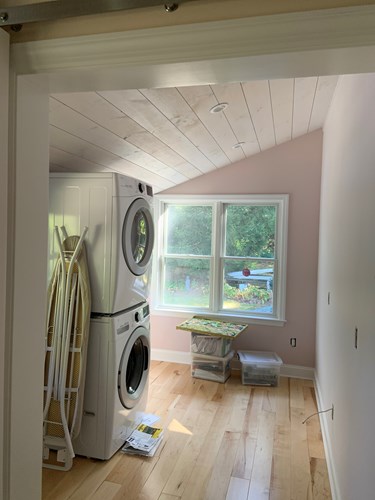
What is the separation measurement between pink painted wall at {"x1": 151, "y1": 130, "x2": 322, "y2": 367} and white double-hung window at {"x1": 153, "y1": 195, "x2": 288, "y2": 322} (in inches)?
3.9

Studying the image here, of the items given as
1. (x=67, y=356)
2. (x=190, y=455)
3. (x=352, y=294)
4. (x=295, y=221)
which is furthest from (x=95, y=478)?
(x=295, y=221)

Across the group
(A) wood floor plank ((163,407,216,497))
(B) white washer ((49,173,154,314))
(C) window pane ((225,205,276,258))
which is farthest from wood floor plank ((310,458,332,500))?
(C) window pane ((225,205,276,258))

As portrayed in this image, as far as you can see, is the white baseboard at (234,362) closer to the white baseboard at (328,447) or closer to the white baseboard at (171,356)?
the white baseboard at (171,356)

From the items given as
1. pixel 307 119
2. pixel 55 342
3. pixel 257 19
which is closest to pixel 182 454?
pixel 55 342

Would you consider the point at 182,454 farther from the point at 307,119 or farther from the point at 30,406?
the point at 307,119

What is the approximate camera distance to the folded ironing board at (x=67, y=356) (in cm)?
216

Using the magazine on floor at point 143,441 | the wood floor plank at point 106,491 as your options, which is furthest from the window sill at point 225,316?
the wood floor plank at point 106,491

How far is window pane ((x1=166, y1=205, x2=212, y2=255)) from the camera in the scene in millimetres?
4121

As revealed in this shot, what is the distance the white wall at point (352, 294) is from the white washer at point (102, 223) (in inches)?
52.7

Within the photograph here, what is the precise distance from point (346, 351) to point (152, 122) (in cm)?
169

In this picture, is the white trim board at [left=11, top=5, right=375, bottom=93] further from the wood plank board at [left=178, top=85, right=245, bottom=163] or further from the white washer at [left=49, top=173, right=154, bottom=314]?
the white washer at [left=49, top=173, right=154, bottom=314]

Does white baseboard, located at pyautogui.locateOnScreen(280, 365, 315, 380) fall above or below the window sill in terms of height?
below

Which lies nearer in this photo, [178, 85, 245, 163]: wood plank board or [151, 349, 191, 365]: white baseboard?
[178, 85, 245, 163]: wood plank board

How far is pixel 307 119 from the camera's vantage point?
10.4 feet
